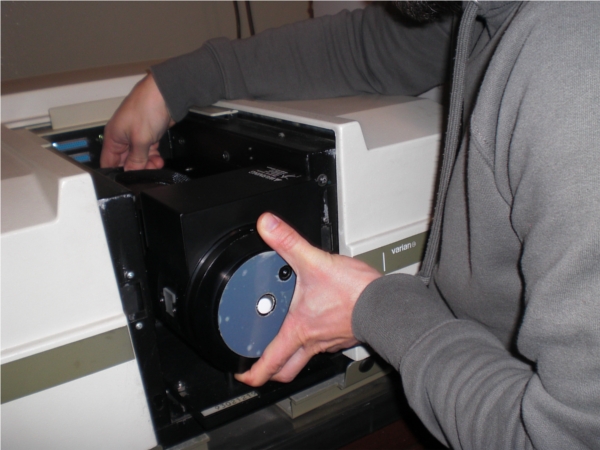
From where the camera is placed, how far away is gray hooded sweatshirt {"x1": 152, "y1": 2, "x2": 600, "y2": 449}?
426 millimetres

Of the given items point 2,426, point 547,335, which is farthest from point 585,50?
point 2,426

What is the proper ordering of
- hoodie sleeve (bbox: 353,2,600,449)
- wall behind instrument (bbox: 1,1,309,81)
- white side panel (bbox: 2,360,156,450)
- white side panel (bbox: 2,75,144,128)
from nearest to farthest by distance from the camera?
hoodie sleeve (bbox: 353,2,600,449) < white side panel (bbox: 2,360,156,450) < white side panel (bbox: 2,75,144,128) < wall behind instrument (bbox: 1,1,309,81)

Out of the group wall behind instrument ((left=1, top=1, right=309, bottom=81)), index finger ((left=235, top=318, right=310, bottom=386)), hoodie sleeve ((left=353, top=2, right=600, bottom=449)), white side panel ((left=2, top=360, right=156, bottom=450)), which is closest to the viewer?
hoodie sleeve ((left=353, top=2, right=600, bottom=449))

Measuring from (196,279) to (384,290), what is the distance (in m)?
0.22

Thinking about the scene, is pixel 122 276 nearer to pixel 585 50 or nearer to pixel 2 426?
pixel 2 426

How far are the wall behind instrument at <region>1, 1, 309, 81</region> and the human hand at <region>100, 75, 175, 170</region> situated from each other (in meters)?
0.29

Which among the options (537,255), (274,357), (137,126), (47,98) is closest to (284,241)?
(274,357)

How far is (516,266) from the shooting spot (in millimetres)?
595

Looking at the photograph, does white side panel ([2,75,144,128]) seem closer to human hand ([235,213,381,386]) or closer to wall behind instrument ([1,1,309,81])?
wall behind instrument ([1,1,309,81])

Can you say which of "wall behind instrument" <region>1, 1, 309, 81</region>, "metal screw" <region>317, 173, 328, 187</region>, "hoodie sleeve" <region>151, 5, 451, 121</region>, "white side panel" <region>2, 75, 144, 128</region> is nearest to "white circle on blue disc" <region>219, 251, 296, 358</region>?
"metal screw" <region>317, 173, 328, 187</region>

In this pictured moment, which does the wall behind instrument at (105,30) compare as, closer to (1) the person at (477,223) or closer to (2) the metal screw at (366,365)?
(1) the person at (477,223)

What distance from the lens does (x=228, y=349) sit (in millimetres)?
615

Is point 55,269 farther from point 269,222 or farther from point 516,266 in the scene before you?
point 516,266

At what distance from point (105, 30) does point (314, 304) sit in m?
0.81
